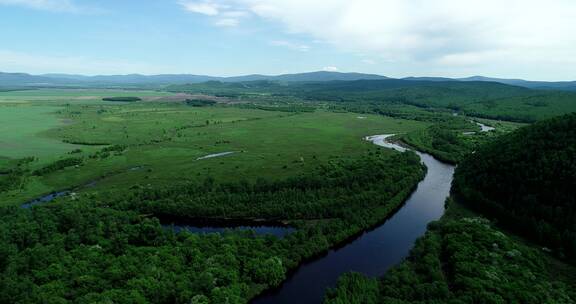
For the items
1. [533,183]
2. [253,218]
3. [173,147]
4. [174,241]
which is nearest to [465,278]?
[533,183]

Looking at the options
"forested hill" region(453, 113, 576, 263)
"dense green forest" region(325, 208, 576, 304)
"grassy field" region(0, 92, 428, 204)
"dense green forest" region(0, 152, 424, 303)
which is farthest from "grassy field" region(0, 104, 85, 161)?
"forested hill" region(453, 113, 576, 263)

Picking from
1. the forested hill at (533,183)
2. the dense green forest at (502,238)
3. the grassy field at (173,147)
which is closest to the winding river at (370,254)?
the dense green forest at (502,238)

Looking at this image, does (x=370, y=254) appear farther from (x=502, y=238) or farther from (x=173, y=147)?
(x=173, y=147)

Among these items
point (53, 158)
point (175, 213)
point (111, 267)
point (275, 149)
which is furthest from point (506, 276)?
point (53, 158)

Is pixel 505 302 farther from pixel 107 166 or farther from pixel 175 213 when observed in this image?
pixel 107 166

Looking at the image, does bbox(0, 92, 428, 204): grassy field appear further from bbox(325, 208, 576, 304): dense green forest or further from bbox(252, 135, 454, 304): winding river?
bbox(325, 208, 576, 304): dense green forest

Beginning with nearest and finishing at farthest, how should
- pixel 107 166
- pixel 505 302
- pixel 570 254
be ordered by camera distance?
pixel 505 302
pixel 570 254
pixel 107 166
